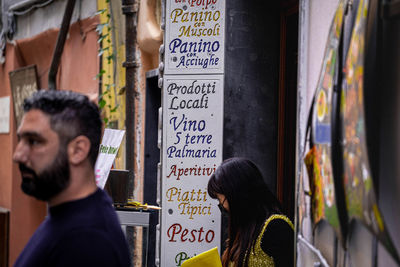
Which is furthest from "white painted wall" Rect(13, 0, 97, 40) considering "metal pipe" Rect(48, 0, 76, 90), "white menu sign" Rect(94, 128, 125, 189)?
"white menu sign" Rect(94, 128, 125, 189)

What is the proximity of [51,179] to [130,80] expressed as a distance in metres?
5.46

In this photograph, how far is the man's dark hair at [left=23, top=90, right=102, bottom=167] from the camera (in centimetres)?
227

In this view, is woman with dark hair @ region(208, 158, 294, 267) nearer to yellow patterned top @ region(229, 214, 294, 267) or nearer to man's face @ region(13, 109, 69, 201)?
yellow patterned top @ region(229, 214, 294, 267)

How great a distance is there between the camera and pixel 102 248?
213 cm

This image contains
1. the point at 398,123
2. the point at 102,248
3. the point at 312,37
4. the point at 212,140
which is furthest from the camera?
the point at 212,140

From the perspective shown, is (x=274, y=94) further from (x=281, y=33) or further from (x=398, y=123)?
(x=398, y=123)

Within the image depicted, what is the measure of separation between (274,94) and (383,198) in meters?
3.40

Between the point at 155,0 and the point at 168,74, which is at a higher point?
the point at 155,0

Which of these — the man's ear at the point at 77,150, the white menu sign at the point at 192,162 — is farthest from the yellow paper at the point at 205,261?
the man's ear at the point at 77,150

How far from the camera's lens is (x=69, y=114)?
2.29 meters

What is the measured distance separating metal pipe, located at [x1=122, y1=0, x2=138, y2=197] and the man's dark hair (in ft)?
17.2

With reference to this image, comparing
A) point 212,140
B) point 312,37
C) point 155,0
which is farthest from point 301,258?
point 155,0

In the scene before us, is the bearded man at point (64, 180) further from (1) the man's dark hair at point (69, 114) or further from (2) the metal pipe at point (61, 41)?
(2) the metal pipe at point (61, 41)

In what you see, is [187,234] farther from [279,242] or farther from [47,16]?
[47,16]
